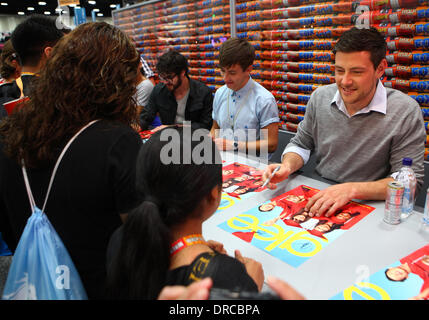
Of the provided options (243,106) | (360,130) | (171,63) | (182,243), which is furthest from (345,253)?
(171,63)

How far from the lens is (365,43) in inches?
63.7

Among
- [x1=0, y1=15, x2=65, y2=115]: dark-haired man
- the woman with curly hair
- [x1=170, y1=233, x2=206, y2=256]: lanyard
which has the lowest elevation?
[x1=170, y1=233, x2=206, y2=256]: lanyard

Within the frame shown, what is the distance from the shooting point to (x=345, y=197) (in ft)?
4.83

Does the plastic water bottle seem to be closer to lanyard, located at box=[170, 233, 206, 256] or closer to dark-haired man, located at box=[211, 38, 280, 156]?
lanyard, located at box=[170, 233, 206, 256]

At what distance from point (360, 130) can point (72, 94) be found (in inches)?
60.8

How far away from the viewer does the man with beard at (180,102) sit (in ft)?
10.4

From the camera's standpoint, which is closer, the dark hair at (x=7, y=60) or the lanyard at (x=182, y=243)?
the lanyard at (x=182, y=243)

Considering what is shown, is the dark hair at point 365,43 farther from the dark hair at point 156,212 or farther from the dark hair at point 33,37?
the dark hair at point 33,37

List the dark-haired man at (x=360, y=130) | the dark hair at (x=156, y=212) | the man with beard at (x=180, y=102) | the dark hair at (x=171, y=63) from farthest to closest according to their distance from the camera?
the man with beard at (x=180, y=102) → the dark hair at (x=171, y=63) → the dark-haired man at (x=360, y=130) → the dark hair at (x=156, y=212)

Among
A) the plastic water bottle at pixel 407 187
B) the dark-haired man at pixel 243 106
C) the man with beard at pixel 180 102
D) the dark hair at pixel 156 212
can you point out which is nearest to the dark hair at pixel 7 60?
the man with beard at pixel 180 102

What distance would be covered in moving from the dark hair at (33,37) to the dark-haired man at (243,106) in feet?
4.01

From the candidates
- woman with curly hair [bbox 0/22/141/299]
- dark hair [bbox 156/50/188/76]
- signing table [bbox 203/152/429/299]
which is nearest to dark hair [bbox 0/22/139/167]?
woman with curly hair [bbox 0/22/141/299]

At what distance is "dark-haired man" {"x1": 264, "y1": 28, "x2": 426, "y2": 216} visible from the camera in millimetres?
1522

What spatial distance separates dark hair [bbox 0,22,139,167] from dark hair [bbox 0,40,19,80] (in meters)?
2.04
